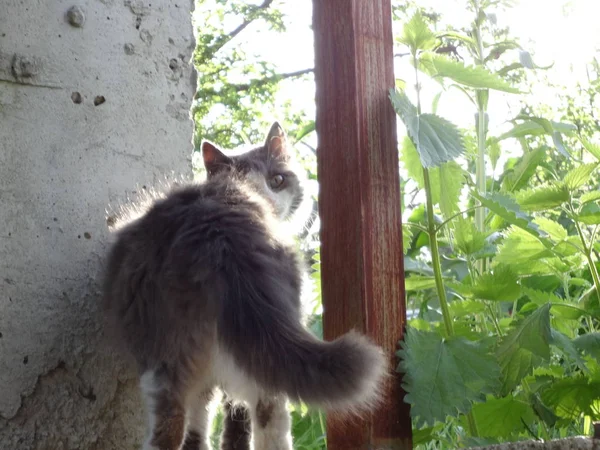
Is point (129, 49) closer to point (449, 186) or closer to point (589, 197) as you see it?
point (449, 186)

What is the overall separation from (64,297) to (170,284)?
42cm

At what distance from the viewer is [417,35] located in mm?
1830

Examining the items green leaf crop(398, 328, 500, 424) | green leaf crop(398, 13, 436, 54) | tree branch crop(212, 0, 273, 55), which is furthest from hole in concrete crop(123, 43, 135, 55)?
tree branch crop(212, 0, 273, 55)

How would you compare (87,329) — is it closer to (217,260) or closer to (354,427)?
(217,260)

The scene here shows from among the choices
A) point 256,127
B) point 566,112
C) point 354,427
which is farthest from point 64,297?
point 256,127

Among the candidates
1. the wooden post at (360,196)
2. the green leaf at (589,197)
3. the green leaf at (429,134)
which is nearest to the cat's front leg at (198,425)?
the wooden post at (360,196)

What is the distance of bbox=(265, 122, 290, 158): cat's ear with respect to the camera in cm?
255

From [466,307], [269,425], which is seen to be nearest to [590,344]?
[466,307]

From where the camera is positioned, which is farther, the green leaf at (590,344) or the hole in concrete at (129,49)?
the hole in concrete at (129,49)

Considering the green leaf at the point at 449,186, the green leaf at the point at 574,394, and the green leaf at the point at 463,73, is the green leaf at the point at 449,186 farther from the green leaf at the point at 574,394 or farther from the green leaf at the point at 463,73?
the green leaf at the point at 574,394

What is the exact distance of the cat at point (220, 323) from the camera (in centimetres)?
137

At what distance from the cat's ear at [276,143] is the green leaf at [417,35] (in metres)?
0.80

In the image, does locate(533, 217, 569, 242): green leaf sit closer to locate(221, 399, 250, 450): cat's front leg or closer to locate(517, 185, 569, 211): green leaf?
locate(517, 185, 569, 211): green leaf

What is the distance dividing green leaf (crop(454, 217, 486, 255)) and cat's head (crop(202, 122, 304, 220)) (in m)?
0.55
